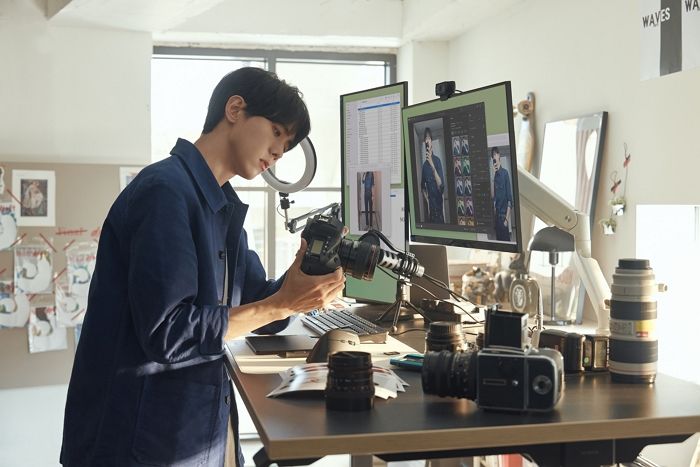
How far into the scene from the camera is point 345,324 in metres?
2.10

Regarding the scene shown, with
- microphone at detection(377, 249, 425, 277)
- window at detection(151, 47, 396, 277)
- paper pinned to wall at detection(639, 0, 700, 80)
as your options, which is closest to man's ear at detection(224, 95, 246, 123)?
microphone at detection(377, 249, 425, 277)

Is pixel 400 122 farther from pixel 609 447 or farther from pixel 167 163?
pixel 609 447

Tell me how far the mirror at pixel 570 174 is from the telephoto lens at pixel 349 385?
2182 millimetres

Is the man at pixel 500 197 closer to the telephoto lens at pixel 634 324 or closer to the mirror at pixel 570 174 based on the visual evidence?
the telephoto lens at pixel 634 324

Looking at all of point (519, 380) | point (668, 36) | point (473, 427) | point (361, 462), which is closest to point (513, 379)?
point (519, 380)

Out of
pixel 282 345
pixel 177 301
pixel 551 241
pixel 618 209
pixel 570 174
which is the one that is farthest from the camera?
pixel 570 174

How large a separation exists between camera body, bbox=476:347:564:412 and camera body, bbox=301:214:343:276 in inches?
18.2

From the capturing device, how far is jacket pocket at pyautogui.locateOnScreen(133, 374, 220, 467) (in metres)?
1.56

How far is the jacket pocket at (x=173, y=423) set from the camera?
1562mm

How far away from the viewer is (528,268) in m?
3.66

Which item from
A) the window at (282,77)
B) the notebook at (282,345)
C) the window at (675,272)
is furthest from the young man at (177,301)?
the window at (282,77)

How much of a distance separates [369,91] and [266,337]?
37.5 inches

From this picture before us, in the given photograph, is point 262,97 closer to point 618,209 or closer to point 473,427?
point 473,427

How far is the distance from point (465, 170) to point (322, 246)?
0.54 m
